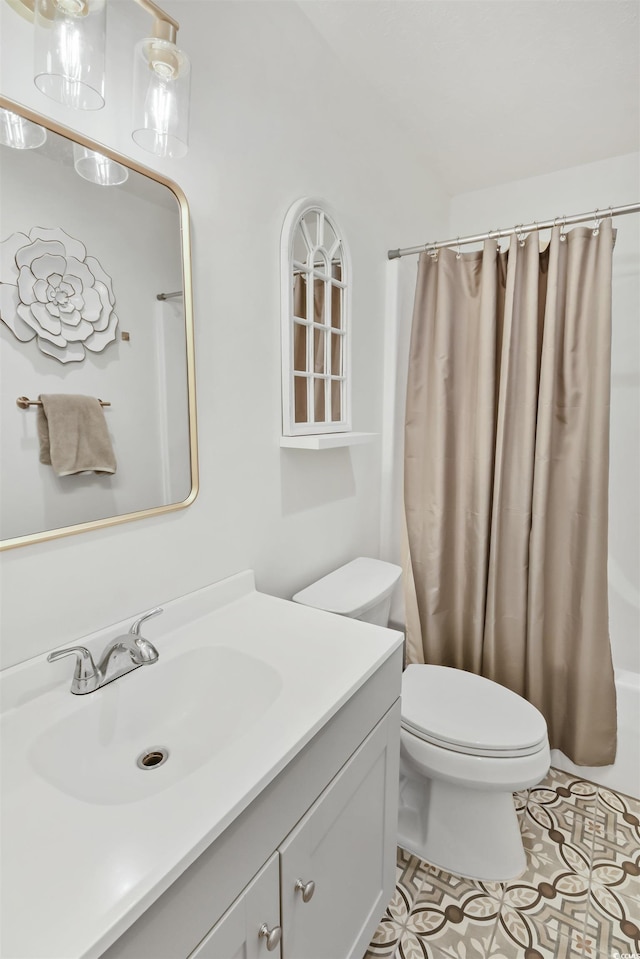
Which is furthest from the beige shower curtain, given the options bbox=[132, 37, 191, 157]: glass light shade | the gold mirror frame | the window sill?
bbox=[132, 37, 191, 157]: glass light shade

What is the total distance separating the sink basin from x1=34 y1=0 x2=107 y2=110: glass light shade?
1.01 meters

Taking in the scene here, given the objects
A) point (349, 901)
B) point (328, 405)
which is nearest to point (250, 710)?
point (349, 901)

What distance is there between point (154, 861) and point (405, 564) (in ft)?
5.15

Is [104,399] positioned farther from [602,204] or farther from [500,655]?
[602,204]

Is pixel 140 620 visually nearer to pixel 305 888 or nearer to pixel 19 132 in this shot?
pixel 305 888

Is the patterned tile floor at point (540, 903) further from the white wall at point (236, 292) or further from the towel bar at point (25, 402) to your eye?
the towel bar at point (25, 402)

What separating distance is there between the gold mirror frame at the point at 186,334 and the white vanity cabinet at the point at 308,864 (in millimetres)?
570

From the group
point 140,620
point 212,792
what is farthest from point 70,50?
point 212,792

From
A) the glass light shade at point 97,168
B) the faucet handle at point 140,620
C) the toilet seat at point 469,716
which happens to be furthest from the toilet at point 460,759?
the glass light shade at point 97,168

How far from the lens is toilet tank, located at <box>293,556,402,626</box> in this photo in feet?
4.75

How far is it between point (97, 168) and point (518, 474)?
5.07ft

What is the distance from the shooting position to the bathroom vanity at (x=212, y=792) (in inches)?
21.4

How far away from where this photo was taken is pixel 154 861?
1.82 feet

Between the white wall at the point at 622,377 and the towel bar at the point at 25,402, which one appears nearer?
the towel bar at the point at 25,402
